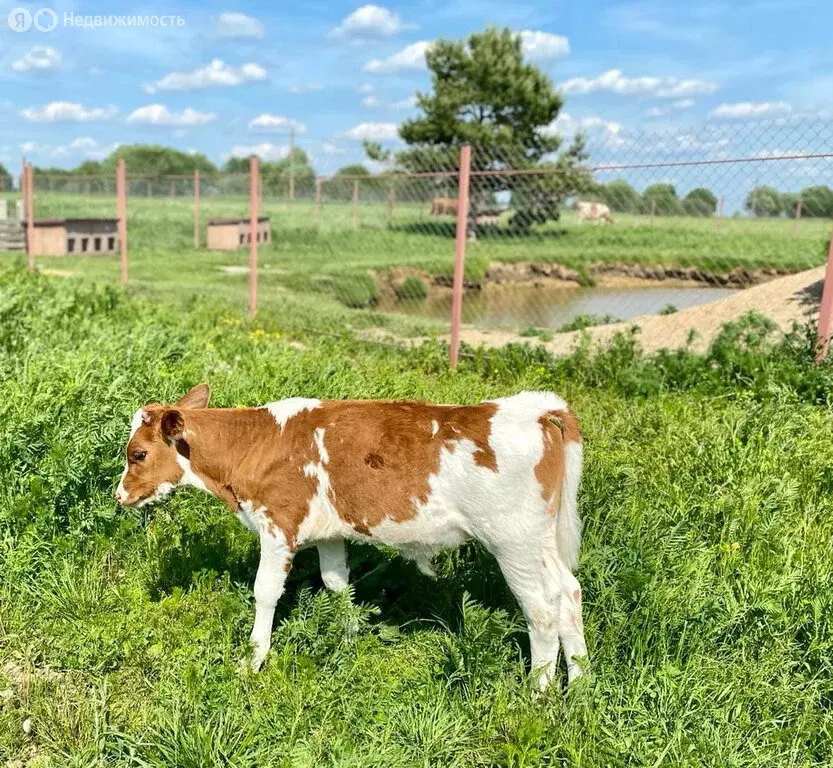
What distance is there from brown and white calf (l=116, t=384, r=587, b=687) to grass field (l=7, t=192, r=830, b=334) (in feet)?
34.5

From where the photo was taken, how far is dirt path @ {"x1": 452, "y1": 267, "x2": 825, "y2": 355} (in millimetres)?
8922

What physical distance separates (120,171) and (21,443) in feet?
39.3

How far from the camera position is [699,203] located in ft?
39.8

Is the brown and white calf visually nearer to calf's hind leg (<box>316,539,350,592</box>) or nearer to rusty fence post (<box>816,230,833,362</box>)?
calf's hind leg (<box>316,539,350,592</box>)

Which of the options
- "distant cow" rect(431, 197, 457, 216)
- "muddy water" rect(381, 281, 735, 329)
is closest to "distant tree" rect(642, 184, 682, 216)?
"muddy water" rect(381, 281, 735, 329)

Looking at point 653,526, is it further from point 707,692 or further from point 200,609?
point 200,609

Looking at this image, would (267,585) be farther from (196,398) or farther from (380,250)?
(380,250)

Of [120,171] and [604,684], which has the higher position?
[120,171]

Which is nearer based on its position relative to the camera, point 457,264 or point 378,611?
point 378,611

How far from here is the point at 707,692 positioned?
3.26 metres

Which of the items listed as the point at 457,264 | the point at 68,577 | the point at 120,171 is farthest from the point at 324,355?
the point at 120,171

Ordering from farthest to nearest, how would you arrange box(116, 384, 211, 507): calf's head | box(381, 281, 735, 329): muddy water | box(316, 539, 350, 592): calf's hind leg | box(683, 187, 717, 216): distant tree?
box(381, 281, 735, 329): muddy water
box(683, 187, 717, 216): distant tree
box(316, 539, 350, 592): calf's hind leg
box(116, 384, 211, 507): calf's head

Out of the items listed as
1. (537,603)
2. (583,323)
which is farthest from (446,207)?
(537,603)

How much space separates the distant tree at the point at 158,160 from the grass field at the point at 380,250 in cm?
5486
